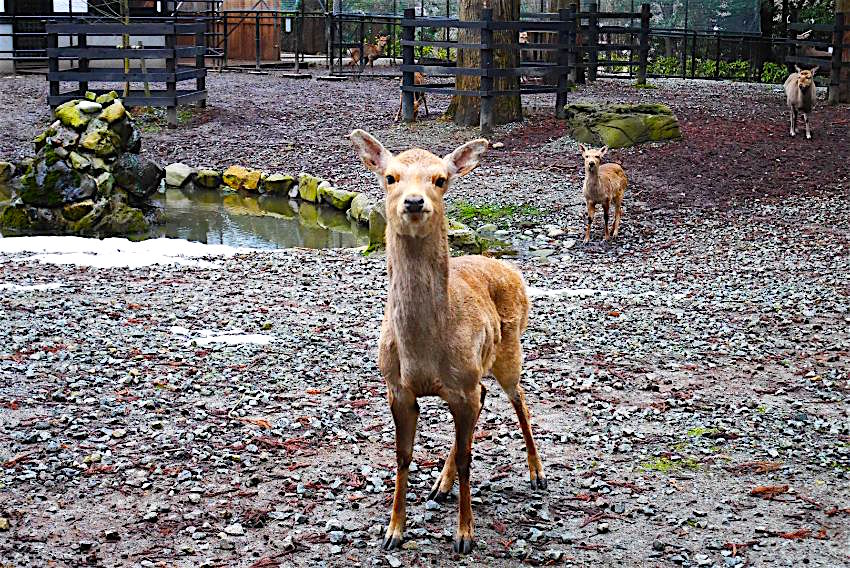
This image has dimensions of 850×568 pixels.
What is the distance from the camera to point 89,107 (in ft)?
43.0

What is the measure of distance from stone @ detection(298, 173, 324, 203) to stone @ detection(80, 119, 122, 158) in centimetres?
258

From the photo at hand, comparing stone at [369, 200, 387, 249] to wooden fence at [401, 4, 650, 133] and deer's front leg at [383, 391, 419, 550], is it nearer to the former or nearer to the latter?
deer's front leg at [383, 391, 419, 550]

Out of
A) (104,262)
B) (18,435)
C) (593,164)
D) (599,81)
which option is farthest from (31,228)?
(599,81)

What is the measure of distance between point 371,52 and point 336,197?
1852cm

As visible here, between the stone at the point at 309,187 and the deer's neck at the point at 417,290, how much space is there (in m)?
10.0

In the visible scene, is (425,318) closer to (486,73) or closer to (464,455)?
(464,455)

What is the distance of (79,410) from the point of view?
6137 mm

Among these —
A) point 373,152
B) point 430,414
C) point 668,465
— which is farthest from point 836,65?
point 373,152

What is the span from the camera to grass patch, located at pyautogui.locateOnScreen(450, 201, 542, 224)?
1249 cm

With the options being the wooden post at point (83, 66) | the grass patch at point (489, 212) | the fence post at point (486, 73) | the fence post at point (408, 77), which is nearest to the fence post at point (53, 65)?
the wooden post at point (83, 66)

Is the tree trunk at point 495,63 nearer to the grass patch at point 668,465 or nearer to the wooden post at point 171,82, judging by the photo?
the wooden post at point 171,82

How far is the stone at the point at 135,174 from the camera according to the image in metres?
13.1

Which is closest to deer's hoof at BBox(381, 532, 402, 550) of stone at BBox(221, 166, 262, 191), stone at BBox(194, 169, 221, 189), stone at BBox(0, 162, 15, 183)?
stone at BBox(221, 166, 262, 191)

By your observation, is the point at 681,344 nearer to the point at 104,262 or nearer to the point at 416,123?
the point at 104,262
